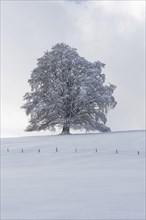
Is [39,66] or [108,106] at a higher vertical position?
[39,66]

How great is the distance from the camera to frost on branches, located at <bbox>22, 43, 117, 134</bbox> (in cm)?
5169

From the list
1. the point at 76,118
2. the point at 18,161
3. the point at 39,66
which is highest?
the point at 39,66

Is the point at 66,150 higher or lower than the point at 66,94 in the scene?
lower

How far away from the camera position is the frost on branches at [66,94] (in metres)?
51.7

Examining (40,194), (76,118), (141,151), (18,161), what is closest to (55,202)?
(40,194)

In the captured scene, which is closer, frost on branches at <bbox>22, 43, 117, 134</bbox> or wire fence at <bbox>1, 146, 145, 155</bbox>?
wire fence at <bbox>1, 146, 145, 155</bbox>

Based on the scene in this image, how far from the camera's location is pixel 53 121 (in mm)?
54281

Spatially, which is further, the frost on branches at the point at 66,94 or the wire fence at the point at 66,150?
the frost on branches at the point at 66,94

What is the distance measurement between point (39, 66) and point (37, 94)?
335 cm

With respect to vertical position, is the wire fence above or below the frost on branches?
below

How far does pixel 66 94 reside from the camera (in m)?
51.5

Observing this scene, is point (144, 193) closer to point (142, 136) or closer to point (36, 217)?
point (36, 217)

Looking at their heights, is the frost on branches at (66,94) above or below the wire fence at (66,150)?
above

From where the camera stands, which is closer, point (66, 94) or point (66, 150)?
point (66, 150)
